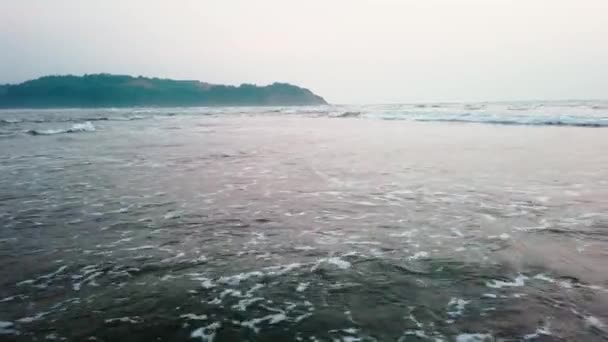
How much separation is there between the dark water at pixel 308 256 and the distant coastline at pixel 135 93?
14676 cm

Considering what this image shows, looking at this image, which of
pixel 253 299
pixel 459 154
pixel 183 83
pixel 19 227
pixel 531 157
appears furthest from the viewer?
pixel 183 83

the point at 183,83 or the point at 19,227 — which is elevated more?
the point at 183,83

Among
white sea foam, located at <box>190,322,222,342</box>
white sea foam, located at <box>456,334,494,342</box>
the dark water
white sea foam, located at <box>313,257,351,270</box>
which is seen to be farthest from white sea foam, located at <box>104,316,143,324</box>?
white sea foam, located at <box>456,334,494,342</box>

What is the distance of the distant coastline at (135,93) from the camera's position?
135 m

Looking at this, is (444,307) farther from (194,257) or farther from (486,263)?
(194,257)

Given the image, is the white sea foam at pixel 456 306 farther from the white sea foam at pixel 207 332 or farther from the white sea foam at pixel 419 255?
the white sea foam at pixel 207 332

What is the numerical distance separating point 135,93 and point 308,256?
165744 millimetres

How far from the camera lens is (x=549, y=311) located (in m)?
3.80

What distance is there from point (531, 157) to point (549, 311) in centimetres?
1175

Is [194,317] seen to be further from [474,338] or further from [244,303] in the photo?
[474,338]

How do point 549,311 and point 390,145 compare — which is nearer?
point 549,311

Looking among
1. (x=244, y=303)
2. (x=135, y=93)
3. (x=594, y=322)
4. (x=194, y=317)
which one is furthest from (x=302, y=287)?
(x=135, y=93)

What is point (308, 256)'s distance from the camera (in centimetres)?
535

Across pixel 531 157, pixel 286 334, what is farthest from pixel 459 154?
pixel 286 334
